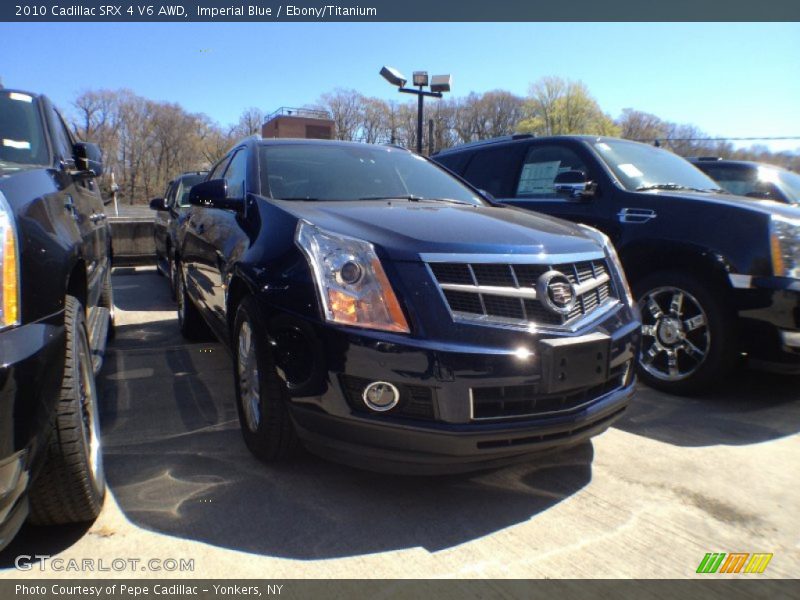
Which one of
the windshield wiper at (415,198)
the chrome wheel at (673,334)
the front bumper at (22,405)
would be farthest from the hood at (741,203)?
the front bumper at (22,405)

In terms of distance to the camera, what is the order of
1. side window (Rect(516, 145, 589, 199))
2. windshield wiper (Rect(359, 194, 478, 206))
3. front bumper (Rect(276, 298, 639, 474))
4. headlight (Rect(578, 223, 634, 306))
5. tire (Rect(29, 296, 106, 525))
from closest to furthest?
1. tire (Rect(29, 296, 106, 525))
2. front bumper (Rect(276, 298, 639, 474))
3. headlight (Rect(578, 223, 634, 306))
4. windshield wiper (Rect(359, 194, 478, 206))
5. side window (Rect(516, 145, 589, 199))

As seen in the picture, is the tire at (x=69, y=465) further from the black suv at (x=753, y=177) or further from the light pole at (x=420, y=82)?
the light pole at (x=420, y=82)

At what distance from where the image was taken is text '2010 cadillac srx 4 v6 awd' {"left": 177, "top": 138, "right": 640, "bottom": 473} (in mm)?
2217

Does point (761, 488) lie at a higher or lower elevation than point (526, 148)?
lower

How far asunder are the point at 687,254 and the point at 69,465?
12.2ft

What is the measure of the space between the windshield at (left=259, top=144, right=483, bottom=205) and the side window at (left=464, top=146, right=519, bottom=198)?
4.88 ft

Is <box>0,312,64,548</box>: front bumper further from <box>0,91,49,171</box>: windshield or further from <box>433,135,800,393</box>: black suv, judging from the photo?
<box>433,135,800,393</box>: black suv

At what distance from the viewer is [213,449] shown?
2998mm

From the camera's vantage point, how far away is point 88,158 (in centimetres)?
354

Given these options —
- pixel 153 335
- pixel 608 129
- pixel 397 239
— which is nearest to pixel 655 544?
pixel 397 239

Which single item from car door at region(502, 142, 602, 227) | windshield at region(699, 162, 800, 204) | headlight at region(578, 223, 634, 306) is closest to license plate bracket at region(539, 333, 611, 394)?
headlight at region(578, 223, 634, 306)

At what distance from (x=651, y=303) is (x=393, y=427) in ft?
8.66

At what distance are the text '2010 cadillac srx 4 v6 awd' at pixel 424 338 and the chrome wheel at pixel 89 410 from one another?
2.18 ft
